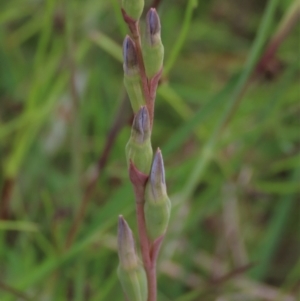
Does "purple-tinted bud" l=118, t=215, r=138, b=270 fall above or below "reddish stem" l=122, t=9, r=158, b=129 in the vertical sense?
below

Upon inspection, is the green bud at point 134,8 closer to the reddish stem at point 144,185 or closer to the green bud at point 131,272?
the reddish stem at point 144,185

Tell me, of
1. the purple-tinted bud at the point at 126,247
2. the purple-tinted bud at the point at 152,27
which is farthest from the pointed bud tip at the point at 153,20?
the purple-tinted bud at the point at 126,247

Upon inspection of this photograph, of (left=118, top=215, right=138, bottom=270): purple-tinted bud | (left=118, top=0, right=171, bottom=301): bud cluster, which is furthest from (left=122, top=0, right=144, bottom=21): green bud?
(left=118, top=215, right=138, bottom=270): purple-tinted bud

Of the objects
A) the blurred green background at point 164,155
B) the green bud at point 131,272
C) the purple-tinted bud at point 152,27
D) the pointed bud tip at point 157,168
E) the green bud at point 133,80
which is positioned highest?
the purple-tinted bud at point 152,27

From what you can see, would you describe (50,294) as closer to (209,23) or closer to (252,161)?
(252,161)

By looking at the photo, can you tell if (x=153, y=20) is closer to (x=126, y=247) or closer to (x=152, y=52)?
(x=152, y=52)

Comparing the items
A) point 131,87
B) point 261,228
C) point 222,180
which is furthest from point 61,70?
point 131,87

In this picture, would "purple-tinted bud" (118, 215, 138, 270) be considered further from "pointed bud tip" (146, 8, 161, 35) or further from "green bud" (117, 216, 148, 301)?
"pointed bud tip" (146, 8, 161, 35)
